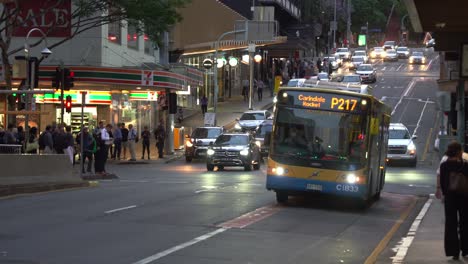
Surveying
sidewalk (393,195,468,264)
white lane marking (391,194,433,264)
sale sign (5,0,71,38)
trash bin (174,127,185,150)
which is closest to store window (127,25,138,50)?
trash bin (174,127,185,150)

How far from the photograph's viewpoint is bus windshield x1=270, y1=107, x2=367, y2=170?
19.8m

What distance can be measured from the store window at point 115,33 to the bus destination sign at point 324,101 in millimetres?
28133

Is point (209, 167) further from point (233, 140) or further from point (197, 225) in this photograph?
point (197, 225)

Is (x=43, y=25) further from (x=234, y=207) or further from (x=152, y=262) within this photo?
(x=152, y=262)

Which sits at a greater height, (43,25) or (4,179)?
(43,25)

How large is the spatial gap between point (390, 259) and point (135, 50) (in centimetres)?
4126

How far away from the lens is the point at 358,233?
640 inches

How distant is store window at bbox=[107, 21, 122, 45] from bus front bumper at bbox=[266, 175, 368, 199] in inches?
1126

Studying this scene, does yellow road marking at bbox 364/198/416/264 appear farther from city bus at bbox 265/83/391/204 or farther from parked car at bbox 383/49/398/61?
parked car at bbox 383/49/398/61

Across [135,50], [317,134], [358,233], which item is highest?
[135,50]

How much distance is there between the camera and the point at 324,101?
66.1 ft

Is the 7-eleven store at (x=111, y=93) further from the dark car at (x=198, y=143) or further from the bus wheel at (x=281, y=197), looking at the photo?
the bus wheel at (x=281, y=197)

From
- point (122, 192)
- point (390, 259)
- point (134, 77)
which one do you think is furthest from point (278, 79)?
point (390, 259)

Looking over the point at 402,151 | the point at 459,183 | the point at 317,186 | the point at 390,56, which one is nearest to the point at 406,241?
the point at 459,183
